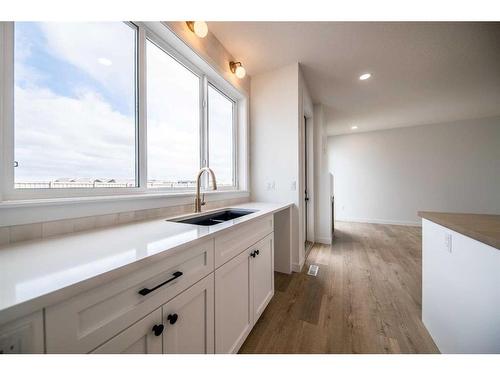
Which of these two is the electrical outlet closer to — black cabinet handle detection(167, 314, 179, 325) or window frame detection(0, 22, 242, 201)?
black cabinet handle detection(167, 314, 179, 325)

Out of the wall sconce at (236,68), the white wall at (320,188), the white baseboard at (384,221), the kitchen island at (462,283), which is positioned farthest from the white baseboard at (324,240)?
the wall sconce at (236,68)

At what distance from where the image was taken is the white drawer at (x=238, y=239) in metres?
0.96

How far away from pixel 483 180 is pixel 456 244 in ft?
17.6

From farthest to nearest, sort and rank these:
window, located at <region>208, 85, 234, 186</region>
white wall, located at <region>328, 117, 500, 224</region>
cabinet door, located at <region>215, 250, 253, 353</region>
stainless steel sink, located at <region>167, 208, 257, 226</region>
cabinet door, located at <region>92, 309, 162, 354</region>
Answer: white wall, located at <region>328, 117, 500, 224</region> → window, located at <region>208, 85, 234, 186</region> → stainless steel sink, located at <region>167, 208, 257, 226</region> → cabinet door, located at <region>215, 250, 253, 353</region> → cabinet door, located at <region>92, 309, 162, 354</region>

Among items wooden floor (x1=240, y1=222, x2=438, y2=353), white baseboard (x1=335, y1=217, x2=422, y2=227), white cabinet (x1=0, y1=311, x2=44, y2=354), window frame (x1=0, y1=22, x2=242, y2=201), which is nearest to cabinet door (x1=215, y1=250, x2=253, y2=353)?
wooden floor (x1=240, y1=222, x2=438, y2=353)

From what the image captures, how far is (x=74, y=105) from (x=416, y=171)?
6.38 metres

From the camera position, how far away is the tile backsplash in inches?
28.2

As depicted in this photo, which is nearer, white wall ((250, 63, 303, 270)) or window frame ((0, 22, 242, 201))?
window frame ((0, 22, 242, 201))

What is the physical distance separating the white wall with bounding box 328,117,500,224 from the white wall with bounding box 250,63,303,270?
3942mm

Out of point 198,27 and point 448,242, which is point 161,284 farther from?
point 198,27

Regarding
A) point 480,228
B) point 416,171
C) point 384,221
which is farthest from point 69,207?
point 416,171

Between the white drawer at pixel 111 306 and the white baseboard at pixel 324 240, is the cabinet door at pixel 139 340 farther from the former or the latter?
the white baseboard at pixel 324 240

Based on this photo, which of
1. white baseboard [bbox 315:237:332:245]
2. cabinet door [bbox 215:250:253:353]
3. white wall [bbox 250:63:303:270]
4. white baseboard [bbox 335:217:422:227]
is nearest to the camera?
cabinet door [bbox 215:250:253:353]

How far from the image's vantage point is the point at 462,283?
0.96 meters
